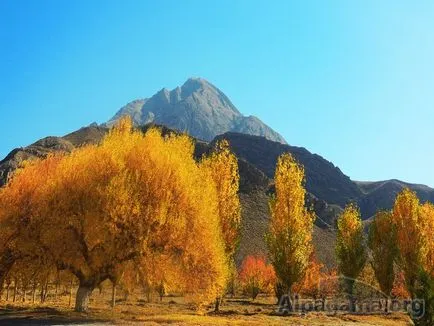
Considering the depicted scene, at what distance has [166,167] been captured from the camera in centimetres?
3047

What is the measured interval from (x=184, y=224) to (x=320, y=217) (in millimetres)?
154126

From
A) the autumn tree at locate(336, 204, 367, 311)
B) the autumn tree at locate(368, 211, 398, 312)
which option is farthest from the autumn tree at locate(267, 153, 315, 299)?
the autumn tree at locate(368, 211, 398, 312)

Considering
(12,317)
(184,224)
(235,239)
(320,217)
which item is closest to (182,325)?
(184,224)

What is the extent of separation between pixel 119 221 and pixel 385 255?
3890 centimetres

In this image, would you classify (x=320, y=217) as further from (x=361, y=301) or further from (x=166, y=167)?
(x=166, y=167)

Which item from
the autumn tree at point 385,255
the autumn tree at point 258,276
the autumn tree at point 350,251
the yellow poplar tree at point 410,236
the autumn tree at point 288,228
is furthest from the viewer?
the autumn tree at point 258,276

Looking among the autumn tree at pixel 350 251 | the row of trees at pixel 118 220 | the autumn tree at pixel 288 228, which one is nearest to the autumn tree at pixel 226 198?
the autumn tree at pixel 288 228

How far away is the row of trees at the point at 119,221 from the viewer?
96.2 feet

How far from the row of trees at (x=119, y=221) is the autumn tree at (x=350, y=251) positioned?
29402 millimetres

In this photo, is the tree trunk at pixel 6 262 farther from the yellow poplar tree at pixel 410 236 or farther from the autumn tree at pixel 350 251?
the yellow poplar tree at pixel 410 236

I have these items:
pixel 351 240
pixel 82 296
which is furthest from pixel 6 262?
pixel 351 240

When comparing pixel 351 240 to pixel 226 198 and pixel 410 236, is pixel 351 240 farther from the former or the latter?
pixel 226 198

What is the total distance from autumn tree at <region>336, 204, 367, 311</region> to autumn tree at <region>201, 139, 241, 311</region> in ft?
Answer: 70.7

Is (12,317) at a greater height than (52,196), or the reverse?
(52,196)
